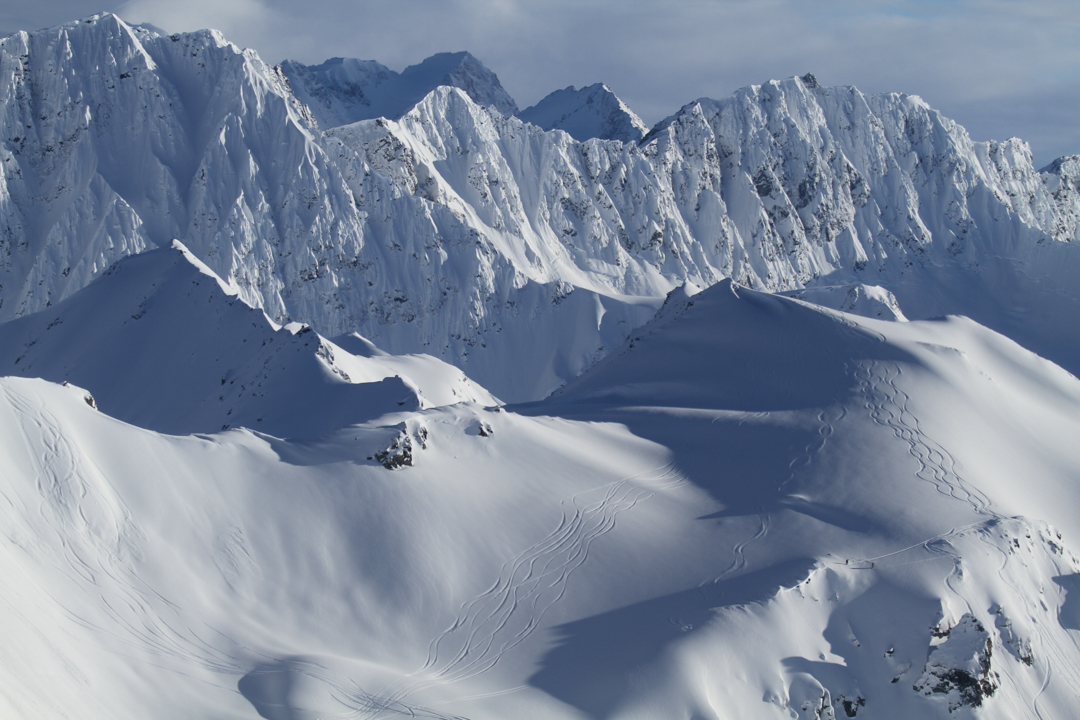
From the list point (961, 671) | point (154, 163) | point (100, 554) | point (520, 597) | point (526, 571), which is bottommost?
point (961, 671)

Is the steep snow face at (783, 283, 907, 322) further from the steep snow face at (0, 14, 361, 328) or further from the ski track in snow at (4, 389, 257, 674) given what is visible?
the ski track in snow at (4, 389, 257, 674)

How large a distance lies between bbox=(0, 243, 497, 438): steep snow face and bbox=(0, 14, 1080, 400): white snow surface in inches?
1096

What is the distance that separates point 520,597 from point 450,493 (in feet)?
14.8

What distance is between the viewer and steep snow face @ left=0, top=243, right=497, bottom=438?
37594 millimetres

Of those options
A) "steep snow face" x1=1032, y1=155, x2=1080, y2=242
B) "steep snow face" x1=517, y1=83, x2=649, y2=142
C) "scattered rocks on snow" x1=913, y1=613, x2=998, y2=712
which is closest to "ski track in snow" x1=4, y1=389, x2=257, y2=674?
"scattered rocks on snow" x1=913, y1=613, x2=998, y2=712

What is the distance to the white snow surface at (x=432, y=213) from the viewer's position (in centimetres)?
8300

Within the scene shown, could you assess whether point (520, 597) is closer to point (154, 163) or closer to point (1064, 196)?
point (154, 163)

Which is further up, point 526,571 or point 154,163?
point 154,163

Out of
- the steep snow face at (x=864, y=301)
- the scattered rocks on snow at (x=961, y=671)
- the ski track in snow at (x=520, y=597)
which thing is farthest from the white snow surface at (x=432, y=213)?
the scattered rocks on snow at (x=961, y=671)

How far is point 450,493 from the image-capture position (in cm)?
2575

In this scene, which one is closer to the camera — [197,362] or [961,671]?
[961,671]

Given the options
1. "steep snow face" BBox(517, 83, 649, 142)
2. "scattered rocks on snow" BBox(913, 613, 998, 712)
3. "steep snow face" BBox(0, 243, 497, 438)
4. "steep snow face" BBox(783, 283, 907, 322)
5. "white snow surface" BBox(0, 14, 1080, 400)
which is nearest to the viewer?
"scattered rocks on snow" BBox(913, 613, 998, 712)

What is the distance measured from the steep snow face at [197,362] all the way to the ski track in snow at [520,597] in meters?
10.8

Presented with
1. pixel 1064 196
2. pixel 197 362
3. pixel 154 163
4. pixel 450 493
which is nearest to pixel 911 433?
pixel 450 493
